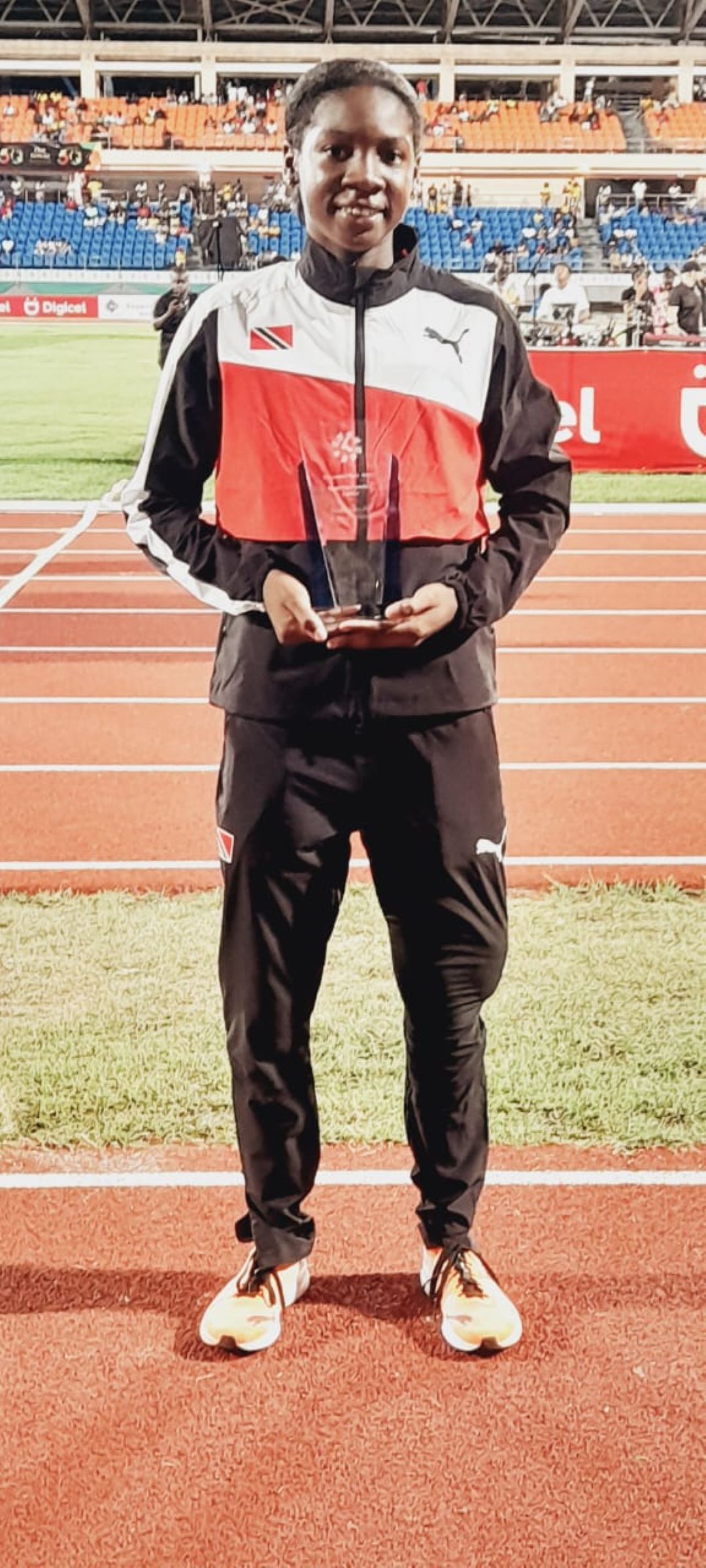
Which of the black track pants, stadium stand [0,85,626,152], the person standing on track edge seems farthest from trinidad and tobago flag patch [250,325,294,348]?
stadium stand [0,85,626,152]

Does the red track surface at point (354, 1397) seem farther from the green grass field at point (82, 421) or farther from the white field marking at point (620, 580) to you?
the green grass field at point (82, 421)

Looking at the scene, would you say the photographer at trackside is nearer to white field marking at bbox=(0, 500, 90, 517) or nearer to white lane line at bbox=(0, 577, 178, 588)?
white field marking at bbox=(0, 500, 90, 517)

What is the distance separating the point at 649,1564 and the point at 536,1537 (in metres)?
0.16

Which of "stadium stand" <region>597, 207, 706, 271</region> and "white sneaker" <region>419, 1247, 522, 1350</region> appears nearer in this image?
"white sneaker" <region>419, 1247, 522, 1350</region>

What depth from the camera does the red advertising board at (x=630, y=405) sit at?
43.4 ft

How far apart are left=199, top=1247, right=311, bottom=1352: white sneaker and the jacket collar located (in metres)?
1.67

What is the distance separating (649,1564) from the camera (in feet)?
7.06

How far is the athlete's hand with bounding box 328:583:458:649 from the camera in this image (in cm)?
221

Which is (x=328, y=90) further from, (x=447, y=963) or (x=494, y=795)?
(x=447, y=963)

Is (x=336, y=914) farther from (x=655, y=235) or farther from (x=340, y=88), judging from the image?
(x=655, y=235)

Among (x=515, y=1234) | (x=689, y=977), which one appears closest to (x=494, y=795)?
(x=515, y=1234)

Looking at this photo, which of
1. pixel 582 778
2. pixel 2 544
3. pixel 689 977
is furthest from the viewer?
pixel 2 544

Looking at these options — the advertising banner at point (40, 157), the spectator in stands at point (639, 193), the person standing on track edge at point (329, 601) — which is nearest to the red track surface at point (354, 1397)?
the person standing on track edge at point (329, 601)

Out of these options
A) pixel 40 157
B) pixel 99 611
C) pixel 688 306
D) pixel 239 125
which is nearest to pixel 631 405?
pixel 99 611
